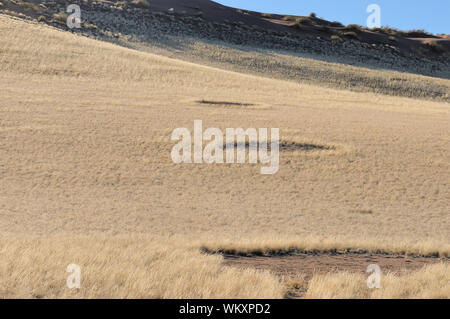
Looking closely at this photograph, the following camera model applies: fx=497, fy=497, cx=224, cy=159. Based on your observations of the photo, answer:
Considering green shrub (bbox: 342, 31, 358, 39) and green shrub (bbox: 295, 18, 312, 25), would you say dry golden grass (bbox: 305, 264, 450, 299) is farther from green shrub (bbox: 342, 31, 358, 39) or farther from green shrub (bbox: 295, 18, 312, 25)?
green shrub (bbox: 295, 18, 312, 25)

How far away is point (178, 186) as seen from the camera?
20.1 meters

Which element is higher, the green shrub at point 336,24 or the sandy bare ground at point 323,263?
the green shrub at point 336,24

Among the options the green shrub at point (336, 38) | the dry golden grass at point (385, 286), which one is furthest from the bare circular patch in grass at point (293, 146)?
the green shrub at point (336, 38)


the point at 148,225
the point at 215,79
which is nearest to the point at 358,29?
the point at 215,79

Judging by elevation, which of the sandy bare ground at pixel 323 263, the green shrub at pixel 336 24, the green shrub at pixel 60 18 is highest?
the green shrub at pixel 336 24

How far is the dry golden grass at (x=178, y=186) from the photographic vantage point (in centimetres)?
888

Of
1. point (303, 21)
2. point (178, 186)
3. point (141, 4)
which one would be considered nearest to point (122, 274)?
point (178, 186)

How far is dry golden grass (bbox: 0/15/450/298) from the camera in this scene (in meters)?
8.88

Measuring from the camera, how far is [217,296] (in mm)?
7605

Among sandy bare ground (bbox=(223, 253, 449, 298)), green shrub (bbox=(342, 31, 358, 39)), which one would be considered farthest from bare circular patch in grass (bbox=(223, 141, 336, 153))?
green shrub (bbox=(342, 31, 358, 39))

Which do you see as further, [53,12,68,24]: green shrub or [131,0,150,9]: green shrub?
[131,0,150,9]: green shrub

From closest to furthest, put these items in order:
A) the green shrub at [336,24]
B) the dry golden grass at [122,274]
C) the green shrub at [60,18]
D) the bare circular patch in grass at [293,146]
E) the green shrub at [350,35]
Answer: the dry golden grass at [122,274]
the bare circular patch in grass at [293,146]
the green shrub at [60,18]
the green shrub at [350,35]
the green shrub at [336,24]

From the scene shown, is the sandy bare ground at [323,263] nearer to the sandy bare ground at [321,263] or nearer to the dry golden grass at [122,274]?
the sandy bare ground at [321,263]

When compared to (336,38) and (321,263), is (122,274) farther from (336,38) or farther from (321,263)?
(336,38)
